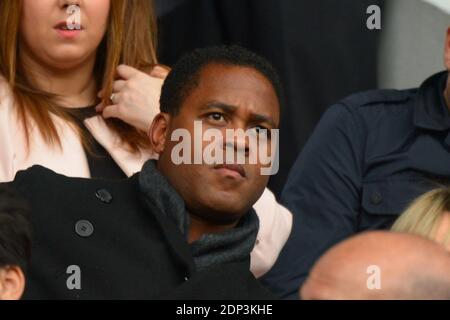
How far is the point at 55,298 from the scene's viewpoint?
9.08 ft

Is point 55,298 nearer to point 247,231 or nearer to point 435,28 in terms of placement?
point 247,231

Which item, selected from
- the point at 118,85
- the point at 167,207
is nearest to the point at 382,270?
the point at 167,207

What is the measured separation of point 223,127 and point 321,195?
0.71 metres

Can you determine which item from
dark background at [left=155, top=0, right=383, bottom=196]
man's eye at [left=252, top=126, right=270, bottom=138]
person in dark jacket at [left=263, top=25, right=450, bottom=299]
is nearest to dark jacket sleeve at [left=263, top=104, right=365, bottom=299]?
person in dark jacket at [left=263, top=25, right=450, bottom=299]

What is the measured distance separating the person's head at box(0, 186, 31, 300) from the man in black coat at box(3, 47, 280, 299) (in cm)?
21

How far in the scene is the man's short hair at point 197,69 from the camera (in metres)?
3.08

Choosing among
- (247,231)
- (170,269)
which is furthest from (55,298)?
(247,231)

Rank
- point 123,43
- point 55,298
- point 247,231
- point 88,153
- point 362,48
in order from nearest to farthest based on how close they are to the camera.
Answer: point 55,298, point 247,231, point 88,153, point 123,43, point 362,48

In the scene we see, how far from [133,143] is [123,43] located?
325mm

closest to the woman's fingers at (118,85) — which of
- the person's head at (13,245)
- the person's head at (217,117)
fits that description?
the person's head at (217,117)

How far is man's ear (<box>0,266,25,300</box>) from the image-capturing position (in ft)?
7.98

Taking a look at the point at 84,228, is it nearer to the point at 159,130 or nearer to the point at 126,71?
the point at 159,130

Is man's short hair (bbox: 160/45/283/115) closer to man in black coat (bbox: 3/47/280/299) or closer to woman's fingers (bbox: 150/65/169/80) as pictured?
man in black coat (bbox: 3/47/280/299)

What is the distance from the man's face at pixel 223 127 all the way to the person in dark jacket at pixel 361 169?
22.2 inches
